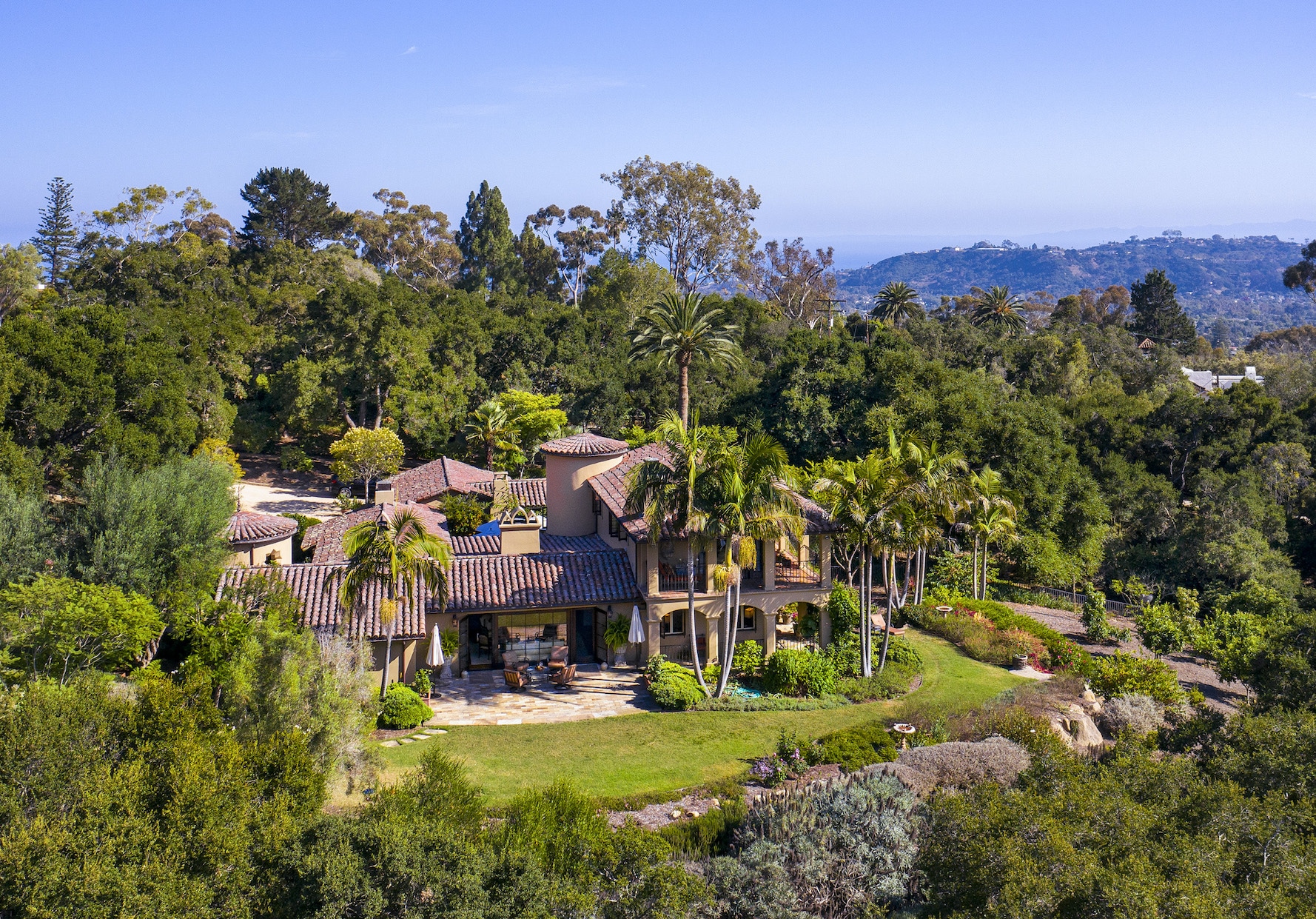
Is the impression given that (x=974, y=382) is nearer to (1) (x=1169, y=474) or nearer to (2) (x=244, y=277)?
(1) (x=1169, y=474)

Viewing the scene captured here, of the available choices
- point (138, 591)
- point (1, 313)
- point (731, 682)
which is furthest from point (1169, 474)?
point (1, 313)

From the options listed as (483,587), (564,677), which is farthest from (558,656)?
(483,587)

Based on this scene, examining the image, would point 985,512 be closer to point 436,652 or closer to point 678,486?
point 678,486

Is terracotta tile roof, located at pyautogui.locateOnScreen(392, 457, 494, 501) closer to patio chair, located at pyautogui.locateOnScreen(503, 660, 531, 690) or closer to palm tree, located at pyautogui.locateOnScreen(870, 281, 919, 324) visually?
patio chair, located at pyautogui.locateOnScreen(503, 660, 531, 690)

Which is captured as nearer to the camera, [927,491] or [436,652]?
[436,652]

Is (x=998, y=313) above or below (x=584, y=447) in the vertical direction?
above

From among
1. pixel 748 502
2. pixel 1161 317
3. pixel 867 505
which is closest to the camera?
pixel 748 502

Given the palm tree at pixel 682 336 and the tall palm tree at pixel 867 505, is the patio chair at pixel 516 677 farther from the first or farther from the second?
the palm tree at pixel 682 336
